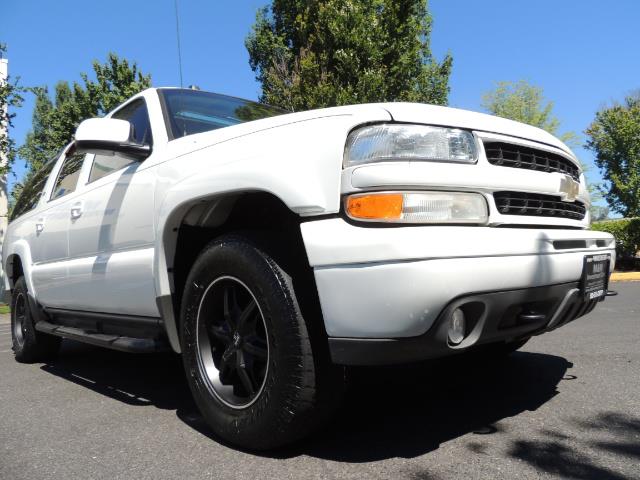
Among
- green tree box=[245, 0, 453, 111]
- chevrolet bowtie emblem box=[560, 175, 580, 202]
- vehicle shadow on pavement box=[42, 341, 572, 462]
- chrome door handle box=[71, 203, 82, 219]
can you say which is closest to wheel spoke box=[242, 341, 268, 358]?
vehicle shadow on pavement box=[42, 341, 572, 462]

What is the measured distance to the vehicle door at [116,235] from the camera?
304 cm

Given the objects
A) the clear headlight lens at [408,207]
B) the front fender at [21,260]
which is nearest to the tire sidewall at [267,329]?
the clear headlight lens at [408,207]

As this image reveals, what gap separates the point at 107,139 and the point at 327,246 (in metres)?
1.59

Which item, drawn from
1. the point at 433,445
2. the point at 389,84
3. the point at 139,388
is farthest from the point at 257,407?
the point at 389,84

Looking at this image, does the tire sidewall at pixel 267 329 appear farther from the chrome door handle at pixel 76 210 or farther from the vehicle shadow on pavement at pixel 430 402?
the chrome door handle at pixel 76 210

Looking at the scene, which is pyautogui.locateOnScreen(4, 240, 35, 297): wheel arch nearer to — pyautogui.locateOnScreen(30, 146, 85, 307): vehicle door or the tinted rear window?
pyautogui.locateOnScreen(30, 146, 85, 307): vehicle door

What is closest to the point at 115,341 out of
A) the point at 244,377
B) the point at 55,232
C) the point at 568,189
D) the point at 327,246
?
the point at 244,377

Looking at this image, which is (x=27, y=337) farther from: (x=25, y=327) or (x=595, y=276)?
(x=595, y=276)

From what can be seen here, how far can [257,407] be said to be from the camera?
232 cm

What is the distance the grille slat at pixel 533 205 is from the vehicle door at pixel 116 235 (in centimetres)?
178

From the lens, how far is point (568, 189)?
2.72 metres

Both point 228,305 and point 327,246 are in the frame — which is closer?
point 327,246

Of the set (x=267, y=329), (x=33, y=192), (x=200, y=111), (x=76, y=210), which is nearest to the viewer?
(x=267, y=329)

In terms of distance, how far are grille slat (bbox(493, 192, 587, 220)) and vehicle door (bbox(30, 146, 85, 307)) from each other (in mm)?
2998
